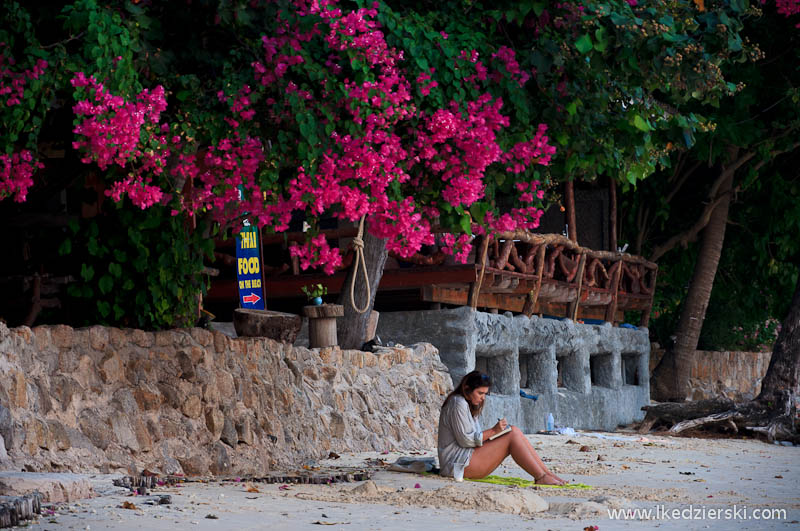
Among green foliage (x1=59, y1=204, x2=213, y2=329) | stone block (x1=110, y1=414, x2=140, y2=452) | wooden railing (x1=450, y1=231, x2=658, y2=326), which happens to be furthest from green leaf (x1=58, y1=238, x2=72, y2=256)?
wooden railing (x1=450, y1=231, x2=658, y2=326)

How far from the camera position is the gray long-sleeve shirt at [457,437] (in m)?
9.08

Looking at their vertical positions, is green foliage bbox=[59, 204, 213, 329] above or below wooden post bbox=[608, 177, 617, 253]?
below

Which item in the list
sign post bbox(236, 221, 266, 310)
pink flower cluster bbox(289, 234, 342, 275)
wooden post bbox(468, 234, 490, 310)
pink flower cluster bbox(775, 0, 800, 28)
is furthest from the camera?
wooden post bbox(468, 234, 490, 310)

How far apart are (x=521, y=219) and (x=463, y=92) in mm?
1647

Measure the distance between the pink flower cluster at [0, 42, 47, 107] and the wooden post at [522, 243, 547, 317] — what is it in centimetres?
973

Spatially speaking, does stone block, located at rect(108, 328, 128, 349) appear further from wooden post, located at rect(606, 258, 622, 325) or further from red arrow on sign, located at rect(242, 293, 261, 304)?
wooden post, located at rect(606, 258, 622, 325)

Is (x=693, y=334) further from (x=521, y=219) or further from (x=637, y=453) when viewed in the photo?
(x=521, y=219)

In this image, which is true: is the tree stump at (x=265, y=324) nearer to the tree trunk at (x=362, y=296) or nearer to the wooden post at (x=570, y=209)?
the tree trunk at (x=362, y=296)

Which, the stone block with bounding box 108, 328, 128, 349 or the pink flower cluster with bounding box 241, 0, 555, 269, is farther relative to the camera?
the stone block with bounding box 108, 328, 128, 349

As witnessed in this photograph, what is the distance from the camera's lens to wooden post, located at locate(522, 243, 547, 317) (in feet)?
52.1

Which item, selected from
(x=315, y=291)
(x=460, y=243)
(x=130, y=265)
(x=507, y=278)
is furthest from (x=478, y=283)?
(x=130, y=265)

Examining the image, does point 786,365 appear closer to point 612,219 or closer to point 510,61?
point 612,219

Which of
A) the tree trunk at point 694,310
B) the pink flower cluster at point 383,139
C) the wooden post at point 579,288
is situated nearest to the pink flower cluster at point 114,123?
the pink flower cluster at point 383,139

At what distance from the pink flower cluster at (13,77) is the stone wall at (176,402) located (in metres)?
1.67
